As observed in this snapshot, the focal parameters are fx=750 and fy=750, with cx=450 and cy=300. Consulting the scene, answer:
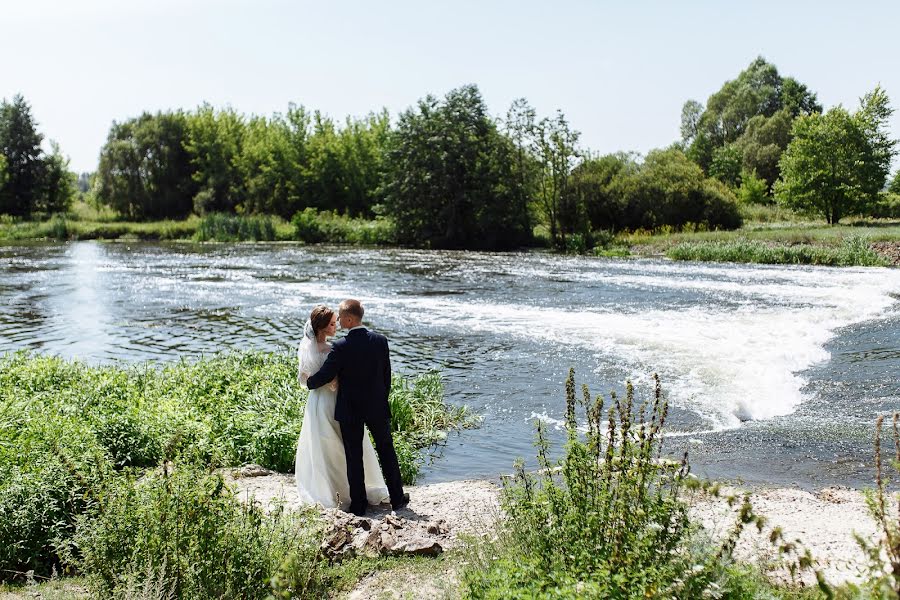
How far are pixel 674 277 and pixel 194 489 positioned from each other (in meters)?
26.0

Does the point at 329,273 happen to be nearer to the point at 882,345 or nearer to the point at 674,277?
the point at 674,277

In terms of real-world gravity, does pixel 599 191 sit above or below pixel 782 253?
above

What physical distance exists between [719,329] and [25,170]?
8251 cm

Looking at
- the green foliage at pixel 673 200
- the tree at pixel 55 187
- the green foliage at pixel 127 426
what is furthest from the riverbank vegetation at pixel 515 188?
the green foliage at pixel 127 426

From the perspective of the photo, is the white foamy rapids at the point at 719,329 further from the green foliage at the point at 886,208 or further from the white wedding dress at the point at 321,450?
the green foliage at the point at 886,208

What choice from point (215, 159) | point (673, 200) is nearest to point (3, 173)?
point (215, 159)

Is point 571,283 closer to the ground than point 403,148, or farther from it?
closer to the ground

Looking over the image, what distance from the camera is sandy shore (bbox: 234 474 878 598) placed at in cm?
567

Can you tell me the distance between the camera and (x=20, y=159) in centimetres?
8038

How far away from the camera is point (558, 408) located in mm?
11758

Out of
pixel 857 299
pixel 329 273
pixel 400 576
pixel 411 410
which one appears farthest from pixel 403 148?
pixel 400 576

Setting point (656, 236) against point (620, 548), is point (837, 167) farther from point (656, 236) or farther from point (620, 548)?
point (620, 548)

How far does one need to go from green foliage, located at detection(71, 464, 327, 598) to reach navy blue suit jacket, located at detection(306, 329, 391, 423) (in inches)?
74.9

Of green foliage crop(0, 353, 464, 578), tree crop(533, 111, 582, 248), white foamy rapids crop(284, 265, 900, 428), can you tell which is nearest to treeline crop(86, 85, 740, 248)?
tree crop(533, 111, 582, 248)
